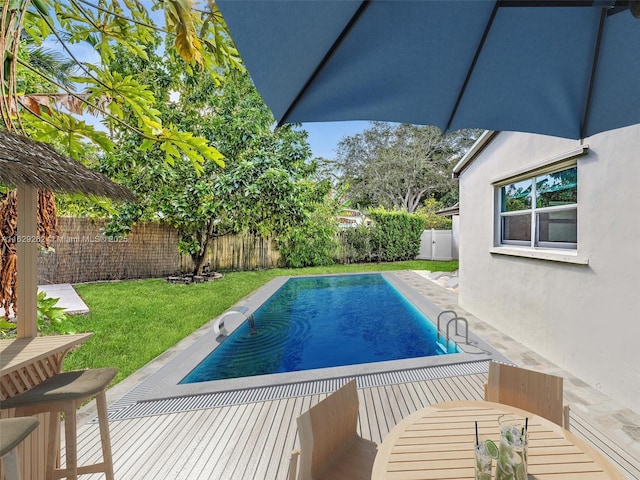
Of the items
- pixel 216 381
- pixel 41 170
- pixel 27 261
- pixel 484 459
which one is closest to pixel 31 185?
pixel 41 170

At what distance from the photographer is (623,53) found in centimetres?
145

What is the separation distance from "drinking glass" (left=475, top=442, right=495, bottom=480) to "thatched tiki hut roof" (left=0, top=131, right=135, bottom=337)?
2.33m

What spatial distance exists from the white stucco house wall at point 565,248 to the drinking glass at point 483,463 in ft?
10.2

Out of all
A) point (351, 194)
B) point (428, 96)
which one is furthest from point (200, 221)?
point (351, 194)

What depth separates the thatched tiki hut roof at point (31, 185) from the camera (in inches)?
57.9

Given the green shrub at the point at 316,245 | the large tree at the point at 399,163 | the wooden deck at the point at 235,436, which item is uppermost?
the large tree at the point at 399,163

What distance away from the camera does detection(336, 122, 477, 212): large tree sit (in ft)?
80.2

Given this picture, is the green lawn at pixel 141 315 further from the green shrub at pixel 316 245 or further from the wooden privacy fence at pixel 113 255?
the green shrub at pixel 316 245

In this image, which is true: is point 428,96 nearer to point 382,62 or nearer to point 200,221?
point 382,62

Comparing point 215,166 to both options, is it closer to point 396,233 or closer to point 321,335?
point 321,335

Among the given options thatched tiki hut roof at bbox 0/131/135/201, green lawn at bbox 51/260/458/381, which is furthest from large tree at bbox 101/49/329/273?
thatched tiki hut roof at bbox 0/131/135/201

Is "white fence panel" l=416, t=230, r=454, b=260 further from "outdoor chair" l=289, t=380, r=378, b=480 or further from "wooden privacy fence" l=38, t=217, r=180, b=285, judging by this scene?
"outdoor chair" l=289, t=380, r=378, b=480

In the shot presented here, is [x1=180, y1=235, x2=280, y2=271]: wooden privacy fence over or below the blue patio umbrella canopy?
below

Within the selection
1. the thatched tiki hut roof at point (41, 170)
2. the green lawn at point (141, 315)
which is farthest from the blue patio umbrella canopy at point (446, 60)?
the green lawn at point (141, 315)
